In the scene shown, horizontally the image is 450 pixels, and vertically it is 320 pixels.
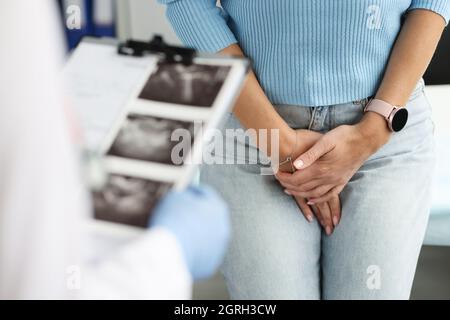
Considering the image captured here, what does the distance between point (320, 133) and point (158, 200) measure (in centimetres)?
45

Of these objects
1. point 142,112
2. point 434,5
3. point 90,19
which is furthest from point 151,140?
point 90,19

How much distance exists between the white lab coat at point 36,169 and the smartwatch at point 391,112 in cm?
58

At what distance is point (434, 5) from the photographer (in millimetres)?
984

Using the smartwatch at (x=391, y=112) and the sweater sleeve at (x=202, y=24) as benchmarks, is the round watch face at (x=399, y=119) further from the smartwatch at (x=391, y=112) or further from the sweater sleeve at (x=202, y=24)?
the sweater sleeve at (x=202, y=24)

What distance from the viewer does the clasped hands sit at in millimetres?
930

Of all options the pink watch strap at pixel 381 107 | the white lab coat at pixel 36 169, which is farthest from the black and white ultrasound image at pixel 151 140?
the pink watch strap at pixel 381 107

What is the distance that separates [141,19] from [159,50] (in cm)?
115

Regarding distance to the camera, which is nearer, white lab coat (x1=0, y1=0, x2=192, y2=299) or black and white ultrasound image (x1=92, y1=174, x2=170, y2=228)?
white lab coat (x1=0, y1=0, x2=192, y2=299)

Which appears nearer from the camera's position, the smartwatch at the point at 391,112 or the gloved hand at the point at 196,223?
the gloved hand at the point at 196,223

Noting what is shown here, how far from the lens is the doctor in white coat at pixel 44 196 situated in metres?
0.44

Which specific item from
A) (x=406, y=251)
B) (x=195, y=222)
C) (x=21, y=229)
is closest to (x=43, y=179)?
(x=21, y=229)

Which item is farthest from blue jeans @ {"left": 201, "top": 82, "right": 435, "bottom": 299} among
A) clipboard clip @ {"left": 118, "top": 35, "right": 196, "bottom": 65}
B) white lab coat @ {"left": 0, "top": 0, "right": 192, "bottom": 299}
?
white lab coat @ {"left": 0, "top": 0, "right": 192, "bottom": 299}

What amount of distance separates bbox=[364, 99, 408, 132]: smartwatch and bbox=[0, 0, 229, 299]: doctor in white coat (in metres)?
0.53

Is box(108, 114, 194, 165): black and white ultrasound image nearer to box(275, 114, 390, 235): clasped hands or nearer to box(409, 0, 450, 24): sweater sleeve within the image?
box(275, 114, 390, 235): clasped hands
